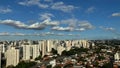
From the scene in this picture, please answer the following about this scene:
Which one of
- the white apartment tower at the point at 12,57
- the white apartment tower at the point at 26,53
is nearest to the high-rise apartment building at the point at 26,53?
the white apartment tower at the point at 26,53

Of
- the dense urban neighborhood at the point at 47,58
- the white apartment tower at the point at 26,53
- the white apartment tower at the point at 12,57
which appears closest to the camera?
the dense urban neighborhood at the point at 47,58

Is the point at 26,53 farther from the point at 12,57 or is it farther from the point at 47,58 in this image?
the point at 12,57

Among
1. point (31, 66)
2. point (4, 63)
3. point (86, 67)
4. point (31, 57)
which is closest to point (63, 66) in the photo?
point (86, 67)

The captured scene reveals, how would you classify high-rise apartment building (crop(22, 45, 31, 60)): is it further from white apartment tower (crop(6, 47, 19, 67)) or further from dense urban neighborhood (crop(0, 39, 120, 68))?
white apartment tower (crop(6, 47, 19, 67))

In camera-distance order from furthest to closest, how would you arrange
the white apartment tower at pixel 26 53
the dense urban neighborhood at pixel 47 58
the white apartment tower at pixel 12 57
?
the white apartment tower at pixel 26 53
the white apartment tower at pixel 12 57
the dense urban neighborhood at pixel 47 58

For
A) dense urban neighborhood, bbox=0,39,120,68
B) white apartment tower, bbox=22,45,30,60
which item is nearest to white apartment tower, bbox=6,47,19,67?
dense urban neighborhood, bbox=0,39,120,68

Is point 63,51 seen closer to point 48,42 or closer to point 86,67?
point 48,42

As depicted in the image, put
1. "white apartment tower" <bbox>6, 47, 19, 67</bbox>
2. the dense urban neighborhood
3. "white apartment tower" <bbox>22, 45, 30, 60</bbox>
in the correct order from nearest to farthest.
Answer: the dense urban neighborhood → "white apartment tower" <bbox>6, 47, 19, 67</bbox> → "white apartment tower" <bbox>22, 45, 30, 60</bbox>

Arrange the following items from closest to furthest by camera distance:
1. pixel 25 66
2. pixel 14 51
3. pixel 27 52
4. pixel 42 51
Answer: pixel 25 66, pixel 14 51, pixel 27 52, pixel 42 51

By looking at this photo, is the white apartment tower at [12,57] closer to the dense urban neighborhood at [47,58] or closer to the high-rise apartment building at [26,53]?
the dense urban neighborhood at [47,58]

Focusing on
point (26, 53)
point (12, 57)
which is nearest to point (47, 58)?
point (26, 53)

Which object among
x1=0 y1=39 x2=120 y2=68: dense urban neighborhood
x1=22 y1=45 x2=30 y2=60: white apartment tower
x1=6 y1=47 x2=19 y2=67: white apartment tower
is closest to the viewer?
x1=0 y1=39 x2=120 y2=68: dense urban neighborhood
